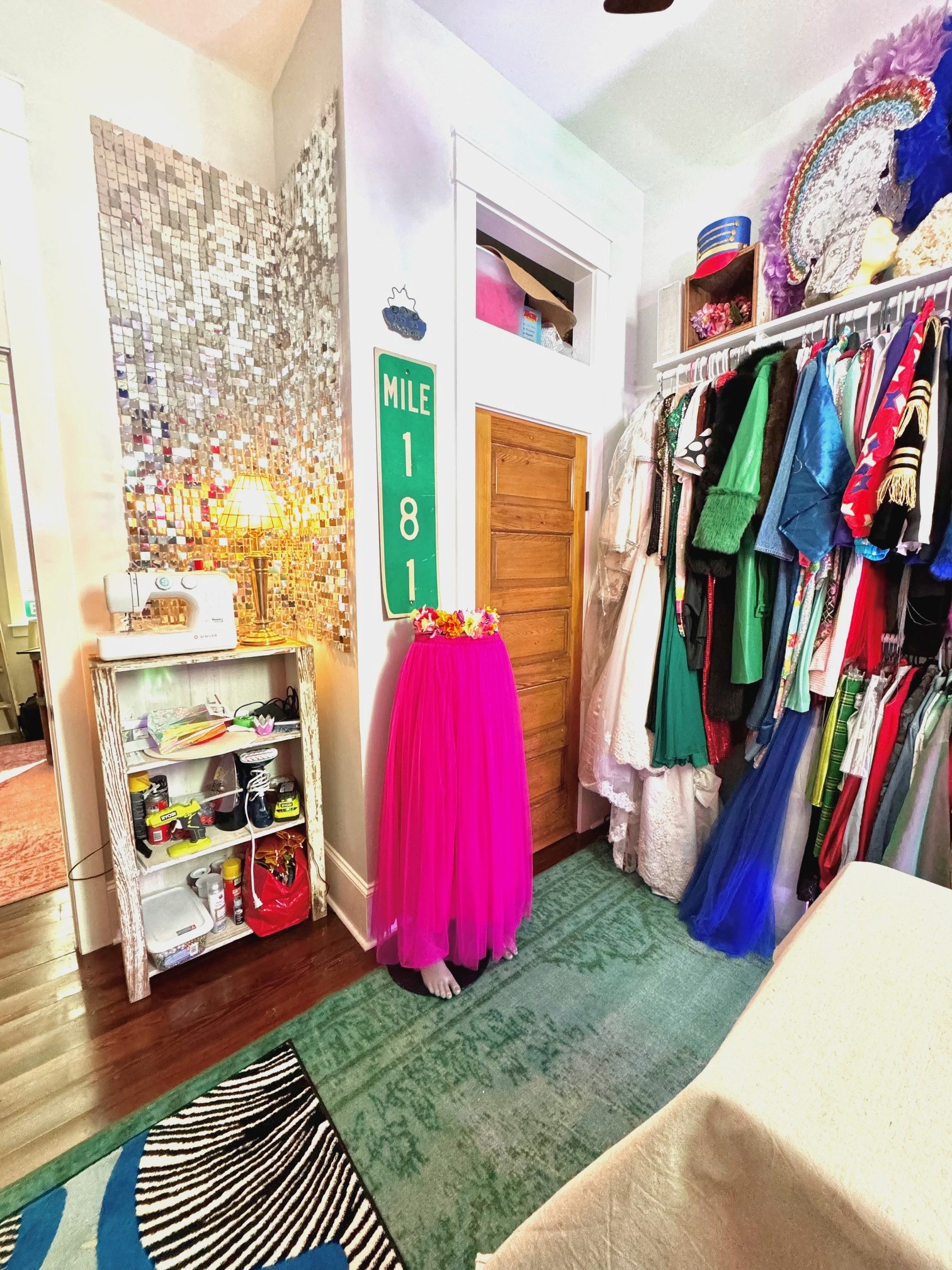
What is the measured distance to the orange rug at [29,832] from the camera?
2021 mm

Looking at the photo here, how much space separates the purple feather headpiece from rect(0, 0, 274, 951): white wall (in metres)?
1.89

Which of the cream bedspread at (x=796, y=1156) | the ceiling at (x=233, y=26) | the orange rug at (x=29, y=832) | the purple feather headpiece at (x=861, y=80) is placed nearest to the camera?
the cream bedspread at (x=796, y=1156)

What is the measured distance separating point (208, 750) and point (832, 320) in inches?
95.8

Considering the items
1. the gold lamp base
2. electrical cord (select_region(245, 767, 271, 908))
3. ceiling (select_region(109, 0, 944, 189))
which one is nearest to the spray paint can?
electrical cord (select_region(245, 767, 271, 908))

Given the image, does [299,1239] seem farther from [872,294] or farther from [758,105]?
[758,105]

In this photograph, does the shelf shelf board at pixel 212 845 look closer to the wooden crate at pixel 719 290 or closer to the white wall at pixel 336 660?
the white wall at pixel 336 660

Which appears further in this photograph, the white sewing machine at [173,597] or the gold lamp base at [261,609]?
the gold lamp base at [261,609]

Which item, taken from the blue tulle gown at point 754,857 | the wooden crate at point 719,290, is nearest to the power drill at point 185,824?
the blue tulle gown at point 754,857

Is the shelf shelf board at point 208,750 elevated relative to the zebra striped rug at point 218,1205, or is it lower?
elevated

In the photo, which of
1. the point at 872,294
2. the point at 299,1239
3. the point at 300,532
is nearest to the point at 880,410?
the point at 872,294

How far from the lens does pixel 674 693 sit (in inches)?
71.6

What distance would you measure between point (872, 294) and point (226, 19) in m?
2.14

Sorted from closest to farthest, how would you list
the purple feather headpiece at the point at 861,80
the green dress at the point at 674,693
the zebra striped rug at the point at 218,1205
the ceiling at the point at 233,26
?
1. the zebra striped rug at the point at 218,1205
2. the purple feather headpiece at the point at 861,80
3. the ceiling at the point at 233,26
4. the green dress at the point at 674,693

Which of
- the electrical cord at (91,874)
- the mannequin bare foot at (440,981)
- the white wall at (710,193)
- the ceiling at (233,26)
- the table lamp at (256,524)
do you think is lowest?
the mannequin bare foot at (440,981)
